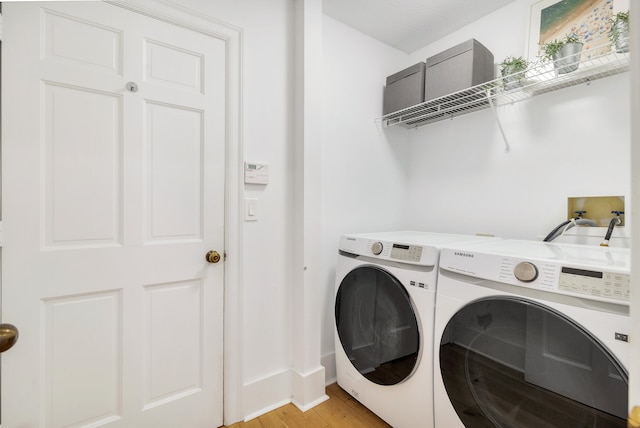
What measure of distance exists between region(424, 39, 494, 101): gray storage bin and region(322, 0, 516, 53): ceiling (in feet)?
1.00

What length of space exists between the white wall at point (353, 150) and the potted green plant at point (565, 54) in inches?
41.3

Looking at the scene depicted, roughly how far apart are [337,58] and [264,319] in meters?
1.75

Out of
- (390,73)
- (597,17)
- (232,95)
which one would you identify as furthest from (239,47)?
(597,17)

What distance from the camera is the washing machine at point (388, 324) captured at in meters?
1.33

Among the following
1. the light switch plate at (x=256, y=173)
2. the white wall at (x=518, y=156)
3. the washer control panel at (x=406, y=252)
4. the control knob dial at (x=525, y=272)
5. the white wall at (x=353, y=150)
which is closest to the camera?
the control knob dial at (x=525, y=272)

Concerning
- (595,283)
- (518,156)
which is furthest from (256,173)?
(518,156)

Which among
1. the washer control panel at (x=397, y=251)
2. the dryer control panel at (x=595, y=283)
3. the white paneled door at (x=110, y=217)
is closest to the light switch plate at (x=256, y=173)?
the white paneled door at (x=110, y=217)

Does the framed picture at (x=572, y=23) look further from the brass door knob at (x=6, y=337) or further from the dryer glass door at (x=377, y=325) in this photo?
the brass door knob at (x=6, y=337)

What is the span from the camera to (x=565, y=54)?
4.74 ft

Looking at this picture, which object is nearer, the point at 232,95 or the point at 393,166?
the point at 232,95

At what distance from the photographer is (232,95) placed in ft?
5.13

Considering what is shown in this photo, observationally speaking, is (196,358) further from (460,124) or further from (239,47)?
(460,124)

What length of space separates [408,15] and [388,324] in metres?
1.94

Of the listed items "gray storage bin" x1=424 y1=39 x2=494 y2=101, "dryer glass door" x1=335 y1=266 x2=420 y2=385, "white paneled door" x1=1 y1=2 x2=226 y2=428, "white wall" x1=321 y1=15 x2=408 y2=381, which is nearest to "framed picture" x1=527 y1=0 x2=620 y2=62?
"gray storage bin" x1=424 y1=39 x2=494 y2=101
